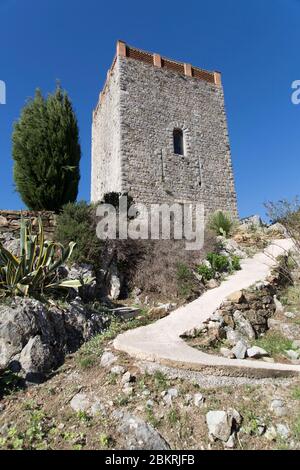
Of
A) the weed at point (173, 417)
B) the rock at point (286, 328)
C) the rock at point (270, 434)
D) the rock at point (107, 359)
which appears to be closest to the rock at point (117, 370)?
the rock at point (107, 359)

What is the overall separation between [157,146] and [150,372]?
38.4ft

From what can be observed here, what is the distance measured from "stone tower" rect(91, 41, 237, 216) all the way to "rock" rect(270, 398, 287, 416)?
1024cm

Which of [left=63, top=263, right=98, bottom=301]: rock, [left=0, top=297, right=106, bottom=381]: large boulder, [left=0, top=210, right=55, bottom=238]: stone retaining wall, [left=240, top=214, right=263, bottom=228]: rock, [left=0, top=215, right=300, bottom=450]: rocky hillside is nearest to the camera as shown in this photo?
[left=0, top=215, right=300, bottom=450]: rocky hillside

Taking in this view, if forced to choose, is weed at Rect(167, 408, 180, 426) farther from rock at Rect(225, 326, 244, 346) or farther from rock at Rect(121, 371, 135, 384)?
rock at Rect(225, 326, 244, 346)

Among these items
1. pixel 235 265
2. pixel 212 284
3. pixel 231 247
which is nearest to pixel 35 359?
pixel 212 284

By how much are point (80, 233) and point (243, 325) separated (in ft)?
13.4

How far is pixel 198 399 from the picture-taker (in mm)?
3713

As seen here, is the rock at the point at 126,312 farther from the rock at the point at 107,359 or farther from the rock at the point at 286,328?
the rock at the point at 286,328

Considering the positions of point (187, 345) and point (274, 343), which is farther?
point (274, 343)

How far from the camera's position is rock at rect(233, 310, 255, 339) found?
5953 millimetres

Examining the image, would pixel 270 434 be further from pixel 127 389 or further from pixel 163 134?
pixel 163 134

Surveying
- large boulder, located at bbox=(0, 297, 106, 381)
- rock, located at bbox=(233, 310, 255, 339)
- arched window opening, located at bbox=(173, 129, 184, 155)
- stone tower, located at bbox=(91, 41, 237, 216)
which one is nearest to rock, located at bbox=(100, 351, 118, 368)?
large boulder, located at bbox=(0, 297, 106, 381)
